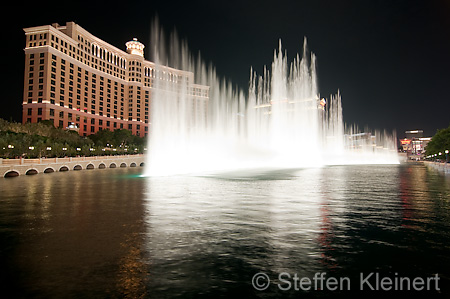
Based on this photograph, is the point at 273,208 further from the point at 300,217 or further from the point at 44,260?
the point at 44,260

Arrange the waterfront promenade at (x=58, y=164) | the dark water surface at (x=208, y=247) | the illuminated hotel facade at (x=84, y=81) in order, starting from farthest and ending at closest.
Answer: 1. the illuminated hotel facade at (x=84, y=81)
2. the waterfront promenade at (x=58, y=164)
3. the dark water surface at (x=208, y=247)

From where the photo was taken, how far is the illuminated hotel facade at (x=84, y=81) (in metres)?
95.9

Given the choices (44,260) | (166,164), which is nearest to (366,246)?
(44,260)

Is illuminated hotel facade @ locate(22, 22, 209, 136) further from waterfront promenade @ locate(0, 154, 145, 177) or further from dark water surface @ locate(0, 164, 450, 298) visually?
dark water surface @ locate(0, 164, 450, 298)

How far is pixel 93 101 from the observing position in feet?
389

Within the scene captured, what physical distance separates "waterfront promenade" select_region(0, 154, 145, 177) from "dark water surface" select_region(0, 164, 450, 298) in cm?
2893

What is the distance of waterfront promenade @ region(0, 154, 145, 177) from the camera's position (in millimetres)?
37531

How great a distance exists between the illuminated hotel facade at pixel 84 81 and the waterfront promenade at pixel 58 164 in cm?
2327

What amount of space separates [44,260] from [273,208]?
333 inches

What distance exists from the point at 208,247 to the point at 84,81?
121m

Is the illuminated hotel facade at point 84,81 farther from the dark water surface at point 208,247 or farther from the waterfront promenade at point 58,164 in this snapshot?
the dark water surface at point 208,247

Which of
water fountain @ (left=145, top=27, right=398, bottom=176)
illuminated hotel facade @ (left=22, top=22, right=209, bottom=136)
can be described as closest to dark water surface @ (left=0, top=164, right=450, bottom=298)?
water fountain @ (left=145, top=27, right=398, bottom=176)

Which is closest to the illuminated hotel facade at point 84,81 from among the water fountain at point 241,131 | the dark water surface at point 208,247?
the water fountain at point 241,131

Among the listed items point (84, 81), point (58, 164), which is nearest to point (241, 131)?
point (58, 164)
